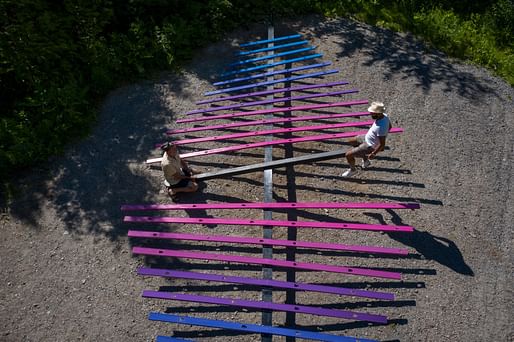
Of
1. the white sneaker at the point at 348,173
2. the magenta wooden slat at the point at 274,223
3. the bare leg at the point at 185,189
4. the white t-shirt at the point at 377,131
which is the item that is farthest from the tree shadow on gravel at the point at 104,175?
the white t-shirt at the point at 377,131

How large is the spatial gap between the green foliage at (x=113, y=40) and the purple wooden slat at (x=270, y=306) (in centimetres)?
416

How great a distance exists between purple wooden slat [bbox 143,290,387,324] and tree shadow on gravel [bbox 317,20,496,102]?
571 cm

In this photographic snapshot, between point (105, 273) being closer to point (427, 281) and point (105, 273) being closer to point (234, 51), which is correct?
point (427, 281)

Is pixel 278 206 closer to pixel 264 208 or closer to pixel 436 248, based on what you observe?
pixel 264 208

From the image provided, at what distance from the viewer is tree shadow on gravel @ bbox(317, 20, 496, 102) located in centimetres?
943

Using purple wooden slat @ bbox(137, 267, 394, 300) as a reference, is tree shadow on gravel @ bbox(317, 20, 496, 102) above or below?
above

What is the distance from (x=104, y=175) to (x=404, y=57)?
24.4ft

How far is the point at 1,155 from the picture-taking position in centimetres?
778

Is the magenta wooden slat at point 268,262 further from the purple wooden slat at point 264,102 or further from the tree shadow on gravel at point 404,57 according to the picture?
the tree shadow on gravel at point 404,57

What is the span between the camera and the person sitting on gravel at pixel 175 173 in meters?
6.80

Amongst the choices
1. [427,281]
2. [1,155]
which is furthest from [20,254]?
[427,281]

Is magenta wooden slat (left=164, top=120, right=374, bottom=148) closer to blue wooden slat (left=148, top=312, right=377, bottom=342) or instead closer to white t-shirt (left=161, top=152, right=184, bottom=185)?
white t-shirt (left=161, top=152, right=184, bottom=185)

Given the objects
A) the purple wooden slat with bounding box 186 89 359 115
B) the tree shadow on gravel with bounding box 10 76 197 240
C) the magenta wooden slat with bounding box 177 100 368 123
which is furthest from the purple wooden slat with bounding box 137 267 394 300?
the purple wooden slat with bounding box 186 89 359 115

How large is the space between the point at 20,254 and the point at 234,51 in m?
6.70
